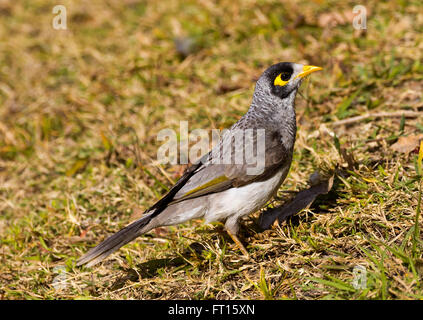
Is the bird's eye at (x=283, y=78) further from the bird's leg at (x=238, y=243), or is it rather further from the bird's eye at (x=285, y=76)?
the bird's leg at (x=238, y=243)

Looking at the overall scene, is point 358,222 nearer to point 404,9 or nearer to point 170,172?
point 170,172

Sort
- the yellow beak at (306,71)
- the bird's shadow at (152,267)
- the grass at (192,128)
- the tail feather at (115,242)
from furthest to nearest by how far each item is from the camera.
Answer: the yellow beak at (306,71)
the bird's shadow at (152,267)
the tail feather at (115,242)
the grass at (192,128)

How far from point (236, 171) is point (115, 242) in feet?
4.10

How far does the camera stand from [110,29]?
9.43 metres

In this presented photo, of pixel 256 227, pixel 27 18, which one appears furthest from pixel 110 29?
pixel 256 227

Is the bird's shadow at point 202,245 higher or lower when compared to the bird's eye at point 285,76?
lower

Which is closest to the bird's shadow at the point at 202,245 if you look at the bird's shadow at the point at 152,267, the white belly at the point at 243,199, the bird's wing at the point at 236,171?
the bird's shadow at the point at 152,267

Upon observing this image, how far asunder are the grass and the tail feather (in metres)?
0.34

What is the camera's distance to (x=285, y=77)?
15.5 feet

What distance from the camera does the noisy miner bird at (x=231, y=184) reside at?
4.27 meters

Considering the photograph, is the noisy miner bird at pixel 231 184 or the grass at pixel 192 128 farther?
the noisy miner bird at pixel 231 184

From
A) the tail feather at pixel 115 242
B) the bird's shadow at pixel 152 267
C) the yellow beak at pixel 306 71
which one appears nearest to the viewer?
the tail feather at pixel 115 242

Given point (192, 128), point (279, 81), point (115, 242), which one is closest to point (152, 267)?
point (115, 242)

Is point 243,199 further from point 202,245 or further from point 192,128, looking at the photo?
point 192,128
